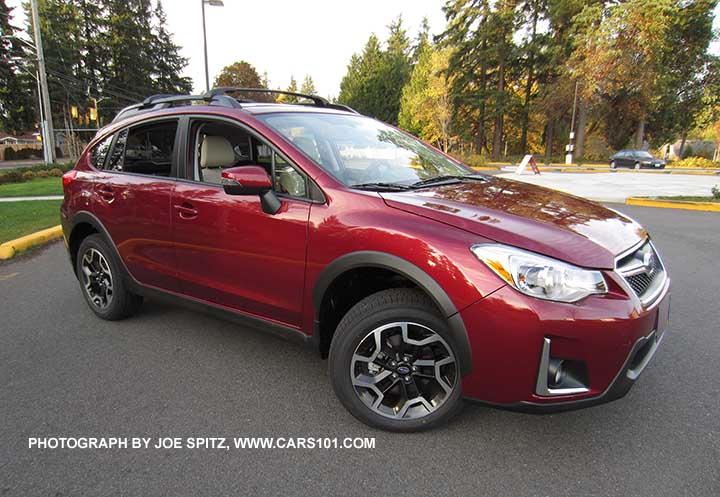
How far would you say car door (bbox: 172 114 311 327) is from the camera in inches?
101

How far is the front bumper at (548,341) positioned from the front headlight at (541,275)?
0.13 feet

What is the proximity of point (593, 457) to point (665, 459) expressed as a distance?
325mm

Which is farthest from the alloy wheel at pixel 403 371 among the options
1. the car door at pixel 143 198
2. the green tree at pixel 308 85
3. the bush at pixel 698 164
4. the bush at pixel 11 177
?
the green tree at pixel 308 85

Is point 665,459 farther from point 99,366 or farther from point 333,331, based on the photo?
point 99,366

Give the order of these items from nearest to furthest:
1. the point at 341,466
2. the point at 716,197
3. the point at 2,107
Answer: the point at 341,466 → the point at 716,197 → the point at 2,107

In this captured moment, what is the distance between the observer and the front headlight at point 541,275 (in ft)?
6.36

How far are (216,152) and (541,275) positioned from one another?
238 cm

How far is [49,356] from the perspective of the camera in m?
3.22

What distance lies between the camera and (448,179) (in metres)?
3.07

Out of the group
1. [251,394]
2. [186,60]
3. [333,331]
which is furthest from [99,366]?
[186,60]

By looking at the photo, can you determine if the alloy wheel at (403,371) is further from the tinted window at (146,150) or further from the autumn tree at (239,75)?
the autumn tree at (239,75)

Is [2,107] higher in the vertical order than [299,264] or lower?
higher

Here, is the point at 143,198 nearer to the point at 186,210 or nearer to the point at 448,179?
the point at 186,210

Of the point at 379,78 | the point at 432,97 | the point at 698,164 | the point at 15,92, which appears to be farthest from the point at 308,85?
the point at 698,164
